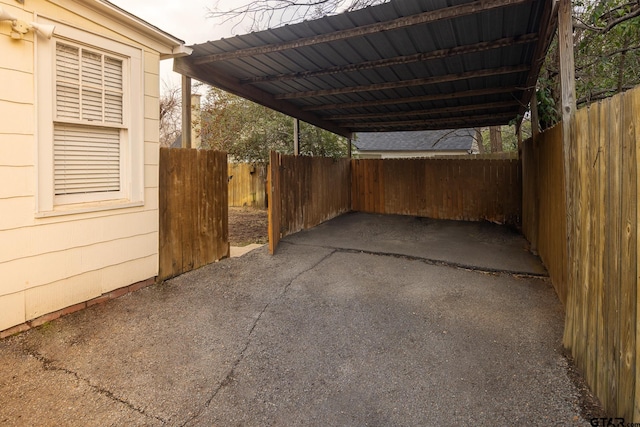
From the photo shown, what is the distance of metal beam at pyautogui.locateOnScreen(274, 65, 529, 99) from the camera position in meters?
5.14

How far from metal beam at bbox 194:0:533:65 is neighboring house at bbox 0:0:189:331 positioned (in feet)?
2.22

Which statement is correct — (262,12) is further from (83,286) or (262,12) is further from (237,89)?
(83,286)

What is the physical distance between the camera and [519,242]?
261 inches

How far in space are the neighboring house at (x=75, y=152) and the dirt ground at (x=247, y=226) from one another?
10.1 ft

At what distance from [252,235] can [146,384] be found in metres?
5.54

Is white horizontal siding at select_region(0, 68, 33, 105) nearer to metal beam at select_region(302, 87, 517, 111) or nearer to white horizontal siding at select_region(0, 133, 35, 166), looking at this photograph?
white horizontal siding at select_region(0, 133, 35, 166)

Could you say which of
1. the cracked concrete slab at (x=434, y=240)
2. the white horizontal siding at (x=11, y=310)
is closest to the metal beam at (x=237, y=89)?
the cracked concrete slab at (x=434, y=240)

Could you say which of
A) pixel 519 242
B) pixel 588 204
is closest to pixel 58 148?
pixel 588 204

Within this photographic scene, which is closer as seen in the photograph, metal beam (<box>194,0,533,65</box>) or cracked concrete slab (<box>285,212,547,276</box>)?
metal beam (<box>194,0,533,65</box>)

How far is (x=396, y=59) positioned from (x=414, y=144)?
13552mm

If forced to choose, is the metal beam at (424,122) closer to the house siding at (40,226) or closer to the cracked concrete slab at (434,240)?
the cracked concrete slab at (434,240)

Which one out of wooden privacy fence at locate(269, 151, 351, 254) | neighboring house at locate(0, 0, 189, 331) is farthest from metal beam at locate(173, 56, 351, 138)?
wooden privacy fence at locate(269, 151, 351, 254)

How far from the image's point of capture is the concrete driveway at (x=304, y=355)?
216cm

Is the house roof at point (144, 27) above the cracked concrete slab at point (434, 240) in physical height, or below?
above
